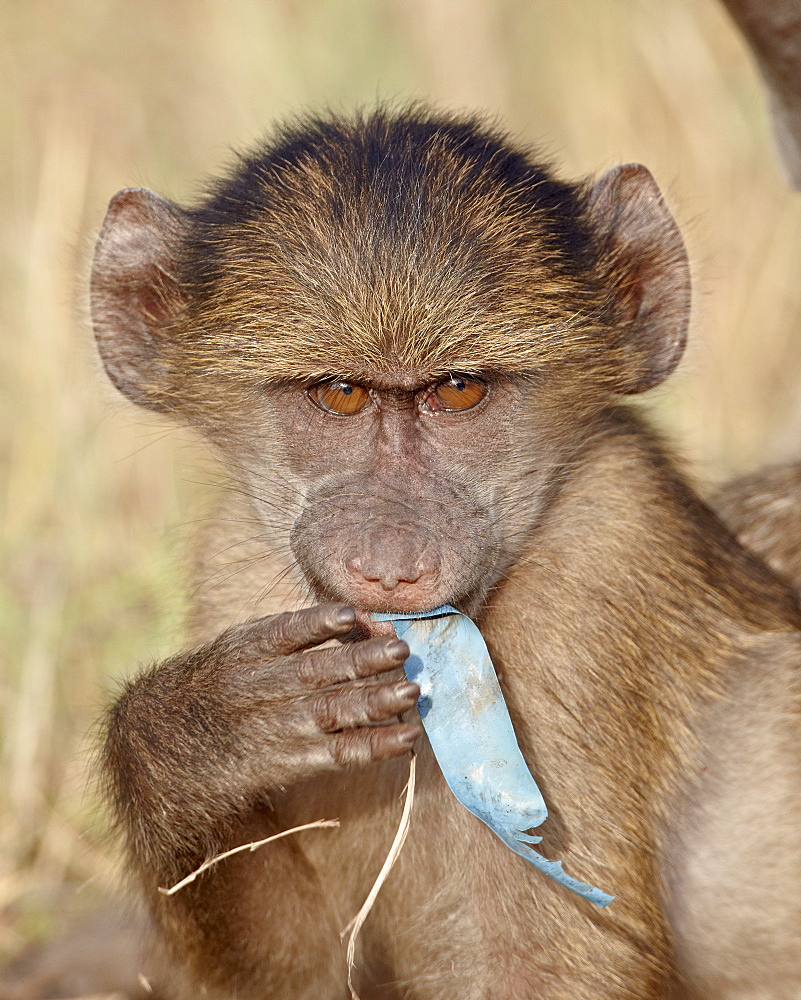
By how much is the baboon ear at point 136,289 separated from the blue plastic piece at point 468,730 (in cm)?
111

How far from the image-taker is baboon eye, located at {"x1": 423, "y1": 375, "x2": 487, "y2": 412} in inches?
129

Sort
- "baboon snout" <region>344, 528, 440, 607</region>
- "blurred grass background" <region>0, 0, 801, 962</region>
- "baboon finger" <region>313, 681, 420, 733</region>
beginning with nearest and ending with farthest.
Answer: "baboon finger" <region>313, 681, 420, 733</region> < "baboon snout" <region>344, 528, 440, 607</region> < "blurred grass background" <region>0, 0, 801, 962</region>

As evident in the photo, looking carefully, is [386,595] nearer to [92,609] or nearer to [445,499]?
[445,499]

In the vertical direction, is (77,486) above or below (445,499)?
above

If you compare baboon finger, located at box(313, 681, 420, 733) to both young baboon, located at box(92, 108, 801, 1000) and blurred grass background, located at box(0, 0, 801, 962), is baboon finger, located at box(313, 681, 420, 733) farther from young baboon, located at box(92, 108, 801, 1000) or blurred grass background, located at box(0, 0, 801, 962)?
blurred grass background, located at box(0, 0, 801, 962)

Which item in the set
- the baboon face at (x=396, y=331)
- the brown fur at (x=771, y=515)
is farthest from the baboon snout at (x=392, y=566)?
the brown fur at (x=771, y=515)

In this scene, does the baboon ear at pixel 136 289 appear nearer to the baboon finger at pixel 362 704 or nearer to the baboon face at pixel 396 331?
the baboon face at pixel 396 331

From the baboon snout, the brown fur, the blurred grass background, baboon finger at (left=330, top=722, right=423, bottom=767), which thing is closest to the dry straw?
baboon finger at (left=330, top=722, right=423, bottom=767)

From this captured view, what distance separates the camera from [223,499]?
12.7 ft

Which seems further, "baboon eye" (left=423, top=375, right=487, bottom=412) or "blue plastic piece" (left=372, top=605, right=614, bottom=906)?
"baboon eye" (left=423, top=375, right=487, bottom=412)

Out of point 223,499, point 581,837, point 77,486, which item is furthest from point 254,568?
point 77,486

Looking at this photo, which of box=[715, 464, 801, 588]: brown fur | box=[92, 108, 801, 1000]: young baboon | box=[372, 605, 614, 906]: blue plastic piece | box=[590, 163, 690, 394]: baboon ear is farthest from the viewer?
box=[715, 464, 801, 588]: brown fur

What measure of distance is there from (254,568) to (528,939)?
3.85 ft

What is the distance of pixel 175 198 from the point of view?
7.06 meters
